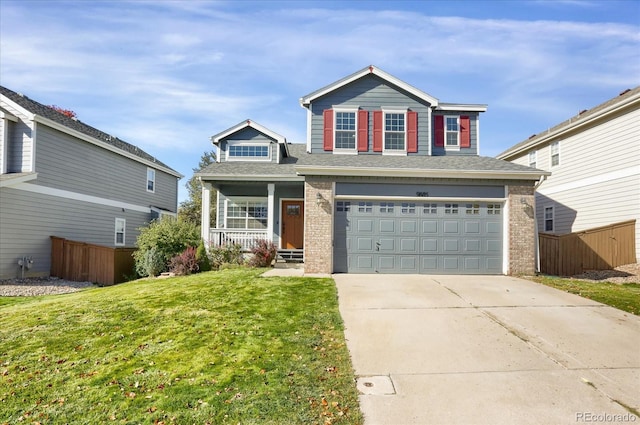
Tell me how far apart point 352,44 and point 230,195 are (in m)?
8.34

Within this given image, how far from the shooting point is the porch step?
49.1 feet

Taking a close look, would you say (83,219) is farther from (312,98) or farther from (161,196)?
Result: (312,98)

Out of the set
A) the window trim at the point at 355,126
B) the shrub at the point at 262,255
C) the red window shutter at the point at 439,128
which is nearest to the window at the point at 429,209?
the window trim at the point at 355,126

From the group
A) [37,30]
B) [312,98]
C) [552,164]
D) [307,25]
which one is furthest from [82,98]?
[552,164]

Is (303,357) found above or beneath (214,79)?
beneath

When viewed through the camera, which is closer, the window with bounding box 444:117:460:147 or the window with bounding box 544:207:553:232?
the window with bounding box 444:117:460:147

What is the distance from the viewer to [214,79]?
12.1 metres

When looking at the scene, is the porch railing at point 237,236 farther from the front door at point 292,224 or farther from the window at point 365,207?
the window at point 365,207

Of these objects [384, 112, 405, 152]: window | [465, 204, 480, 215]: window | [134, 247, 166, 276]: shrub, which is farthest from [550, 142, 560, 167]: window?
[134, 247, 166, 276]: shrub

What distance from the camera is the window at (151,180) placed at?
22.4 metres

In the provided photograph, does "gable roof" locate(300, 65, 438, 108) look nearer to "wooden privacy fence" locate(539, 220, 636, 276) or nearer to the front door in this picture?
the front door

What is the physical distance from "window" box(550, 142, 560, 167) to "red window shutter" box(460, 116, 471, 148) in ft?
19.5

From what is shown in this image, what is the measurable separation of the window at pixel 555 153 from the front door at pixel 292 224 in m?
12.7

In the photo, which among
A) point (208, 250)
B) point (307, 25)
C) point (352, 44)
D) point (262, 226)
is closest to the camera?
point (307, 25)
